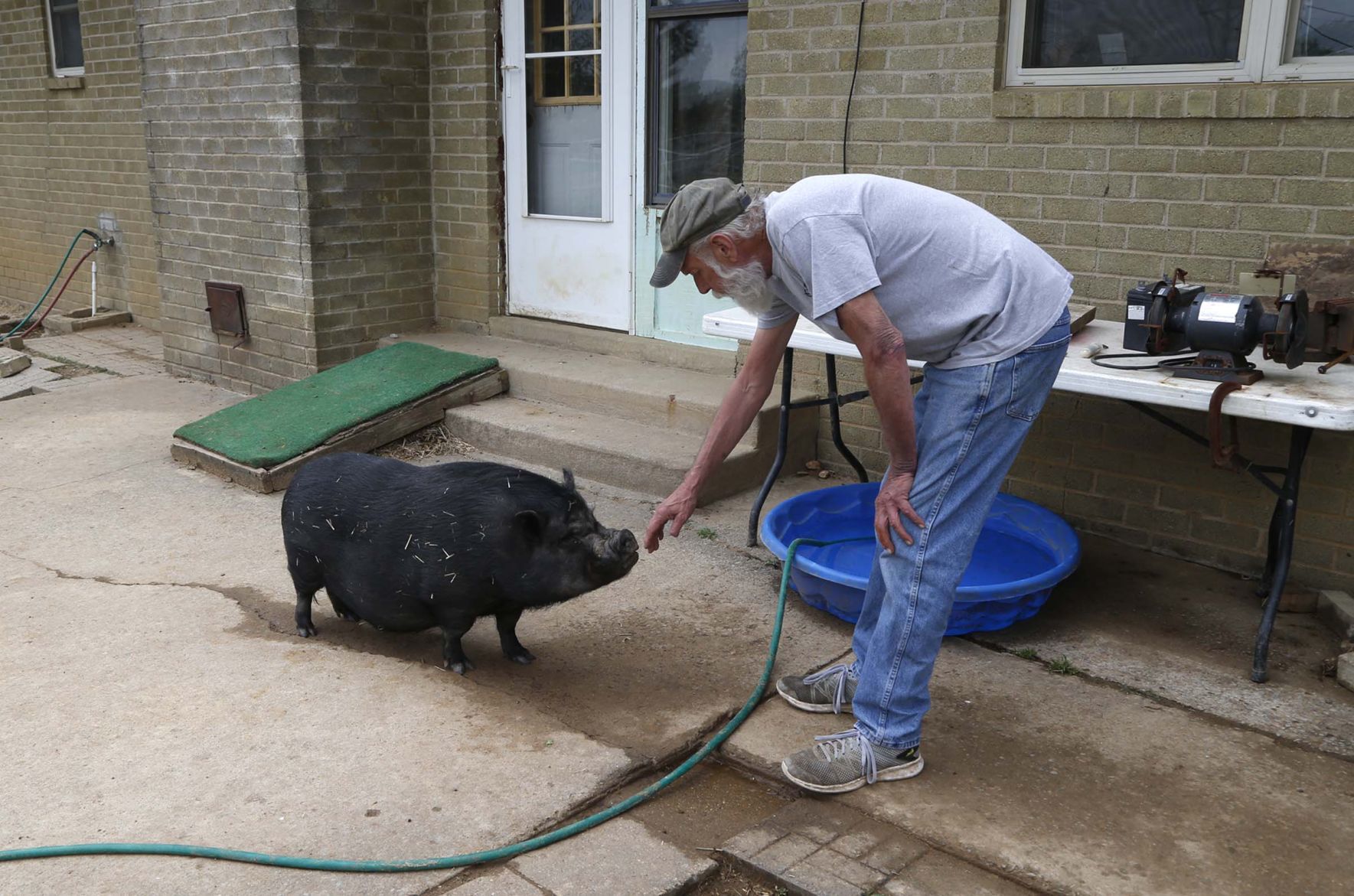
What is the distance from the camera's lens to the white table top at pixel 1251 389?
11.0ft

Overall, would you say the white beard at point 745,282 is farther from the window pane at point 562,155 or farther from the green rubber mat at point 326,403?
the window pane at point 562,155

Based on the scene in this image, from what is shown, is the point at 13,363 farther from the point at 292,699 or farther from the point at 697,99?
the point at 292,699

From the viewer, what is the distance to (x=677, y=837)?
295cm

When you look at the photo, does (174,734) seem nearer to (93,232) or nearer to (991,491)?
(991,491)

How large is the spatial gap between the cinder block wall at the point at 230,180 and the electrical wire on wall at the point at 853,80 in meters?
3.32

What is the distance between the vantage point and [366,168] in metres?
7.09

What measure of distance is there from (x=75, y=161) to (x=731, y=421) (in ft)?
30.3

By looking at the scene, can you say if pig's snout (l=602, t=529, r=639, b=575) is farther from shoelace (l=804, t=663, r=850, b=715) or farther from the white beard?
the white beard

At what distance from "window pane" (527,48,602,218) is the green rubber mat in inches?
44.0

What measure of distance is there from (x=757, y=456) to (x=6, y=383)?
18.2 ft

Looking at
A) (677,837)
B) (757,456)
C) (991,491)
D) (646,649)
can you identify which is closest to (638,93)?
(757,456)

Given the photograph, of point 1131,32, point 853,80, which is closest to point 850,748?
point 1131,32

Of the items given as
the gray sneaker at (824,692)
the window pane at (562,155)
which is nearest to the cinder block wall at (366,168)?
the window pane at (562,155)

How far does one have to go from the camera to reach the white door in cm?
659
